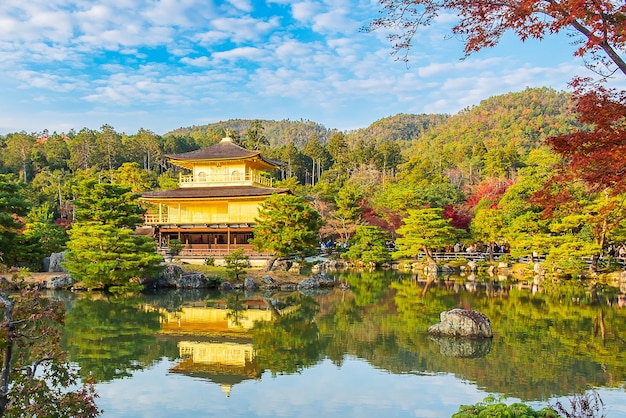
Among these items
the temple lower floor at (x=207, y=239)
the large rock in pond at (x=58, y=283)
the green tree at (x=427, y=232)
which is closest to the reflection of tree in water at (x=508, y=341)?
the green tree at (x=427, y=232)

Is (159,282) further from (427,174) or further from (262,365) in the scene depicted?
(427,174)

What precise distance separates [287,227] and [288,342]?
9.48 m

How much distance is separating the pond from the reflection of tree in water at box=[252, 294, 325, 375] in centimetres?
3

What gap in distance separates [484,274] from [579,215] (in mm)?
5222

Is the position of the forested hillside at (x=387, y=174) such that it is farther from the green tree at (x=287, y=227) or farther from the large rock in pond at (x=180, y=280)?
the green tree at (x=287, y=227)

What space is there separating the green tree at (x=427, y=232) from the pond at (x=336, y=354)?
9.43 meters

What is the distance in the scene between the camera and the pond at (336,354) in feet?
23.7

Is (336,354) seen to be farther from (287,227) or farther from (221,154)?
(221,154)

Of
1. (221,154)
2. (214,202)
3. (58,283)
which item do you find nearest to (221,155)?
(221,154)

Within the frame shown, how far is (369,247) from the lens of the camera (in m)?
28.1

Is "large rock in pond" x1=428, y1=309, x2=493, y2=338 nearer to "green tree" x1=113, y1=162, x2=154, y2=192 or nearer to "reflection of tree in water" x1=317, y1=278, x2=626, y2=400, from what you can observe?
"reflection of tree in water" x1=317, y1=278, x2=626, y2=400

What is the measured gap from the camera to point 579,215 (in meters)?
21.8

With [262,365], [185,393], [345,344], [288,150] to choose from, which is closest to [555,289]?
[345,344]

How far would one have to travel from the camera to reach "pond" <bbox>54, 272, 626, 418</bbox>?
7223 mm
